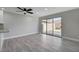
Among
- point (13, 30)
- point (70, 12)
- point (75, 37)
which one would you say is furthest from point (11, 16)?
point (75, 37)

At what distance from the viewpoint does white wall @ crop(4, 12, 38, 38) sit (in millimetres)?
7762

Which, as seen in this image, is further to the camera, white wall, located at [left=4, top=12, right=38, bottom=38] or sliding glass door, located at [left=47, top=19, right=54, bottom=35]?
sliding glass door, located at [left=47, top=19, right=54, bottom=35]

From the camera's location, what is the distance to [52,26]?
34.4ft

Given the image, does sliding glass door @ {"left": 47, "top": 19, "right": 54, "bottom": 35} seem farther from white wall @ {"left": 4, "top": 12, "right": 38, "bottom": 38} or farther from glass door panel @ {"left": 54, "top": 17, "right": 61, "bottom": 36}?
white wall @ {"left": 4, "top": 12, "right": 38, "bottom": 38}

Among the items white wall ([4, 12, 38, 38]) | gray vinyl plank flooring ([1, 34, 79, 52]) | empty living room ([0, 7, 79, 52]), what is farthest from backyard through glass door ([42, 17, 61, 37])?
gray vinyl plank flooring ([1, 34, 79, 52])

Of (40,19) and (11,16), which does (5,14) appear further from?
(40,19)

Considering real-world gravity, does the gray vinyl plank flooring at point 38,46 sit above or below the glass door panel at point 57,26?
below

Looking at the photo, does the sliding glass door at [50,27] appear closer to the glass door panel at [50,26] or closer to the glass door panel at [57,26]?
the glass door panel at [50,26]

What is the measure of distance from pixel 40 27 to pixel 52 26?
2875 mm

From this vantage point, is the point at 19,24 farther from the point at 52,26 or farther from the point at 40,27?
the point at 52,26

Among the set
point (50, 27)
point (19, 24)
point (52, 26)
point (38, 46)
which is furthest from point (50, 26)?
point (38, 46)

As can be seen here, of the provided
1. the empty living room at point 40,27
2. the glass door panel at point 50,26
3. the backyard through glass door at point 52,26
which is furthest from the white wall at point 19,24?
the glass door panel at point 50,26

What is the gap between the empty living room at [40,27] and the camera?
5717 millimetres

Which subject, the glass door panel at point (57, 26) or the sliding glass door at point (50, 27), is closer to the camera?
the glass door panel at point (57, 26)
